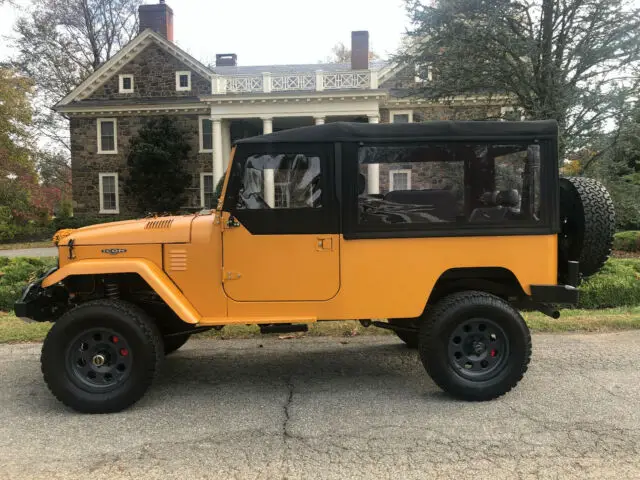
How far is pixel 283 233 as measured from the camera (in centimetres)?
408

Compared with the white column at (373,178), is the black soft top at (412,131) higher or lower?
higher

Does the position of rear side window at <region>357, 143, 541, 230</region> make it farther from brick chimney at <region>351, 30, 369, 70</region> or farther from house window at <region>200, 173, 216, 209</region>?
house window at <region>200, 173, 216, 209</region>

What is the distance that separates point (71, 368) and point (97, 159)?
27.9 meters

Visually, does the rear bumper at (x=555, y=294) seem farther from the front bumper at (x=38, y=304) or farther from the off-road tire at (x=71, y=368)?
the front bumper at (x=38, y=304)

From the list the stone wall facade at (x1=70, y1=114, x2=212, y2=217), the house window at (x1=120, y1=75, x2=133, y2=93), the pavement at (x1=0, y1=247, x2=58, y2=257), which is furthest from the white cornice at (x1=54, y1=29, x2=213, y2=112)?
the pavement at (x1=0, y1=247, x2=58, y2=257)

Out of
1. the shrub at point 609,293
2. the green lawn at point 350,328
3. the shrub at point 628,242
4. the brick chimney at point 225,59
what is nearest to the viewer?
the green lawn at point 350,328

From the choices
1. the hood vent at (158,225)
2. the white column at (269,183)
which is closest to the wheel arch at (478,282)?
the white column at (269,183)

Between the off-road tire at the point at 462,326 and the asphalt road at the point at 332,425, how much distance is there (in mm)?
129

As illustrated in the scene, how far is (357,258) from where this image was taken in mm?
4094

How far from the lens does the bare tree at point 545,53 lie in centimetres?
1109

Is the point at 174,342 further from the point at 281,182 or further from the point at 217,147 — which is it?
the point at 217,147

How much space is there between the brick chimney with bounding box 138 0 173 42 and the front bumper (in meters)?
29.3

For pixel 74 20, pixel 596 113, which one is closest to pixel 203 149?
pixel 74 20

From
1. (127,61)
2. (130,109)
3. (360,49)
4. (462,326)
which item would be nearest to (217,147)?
(130,109)
